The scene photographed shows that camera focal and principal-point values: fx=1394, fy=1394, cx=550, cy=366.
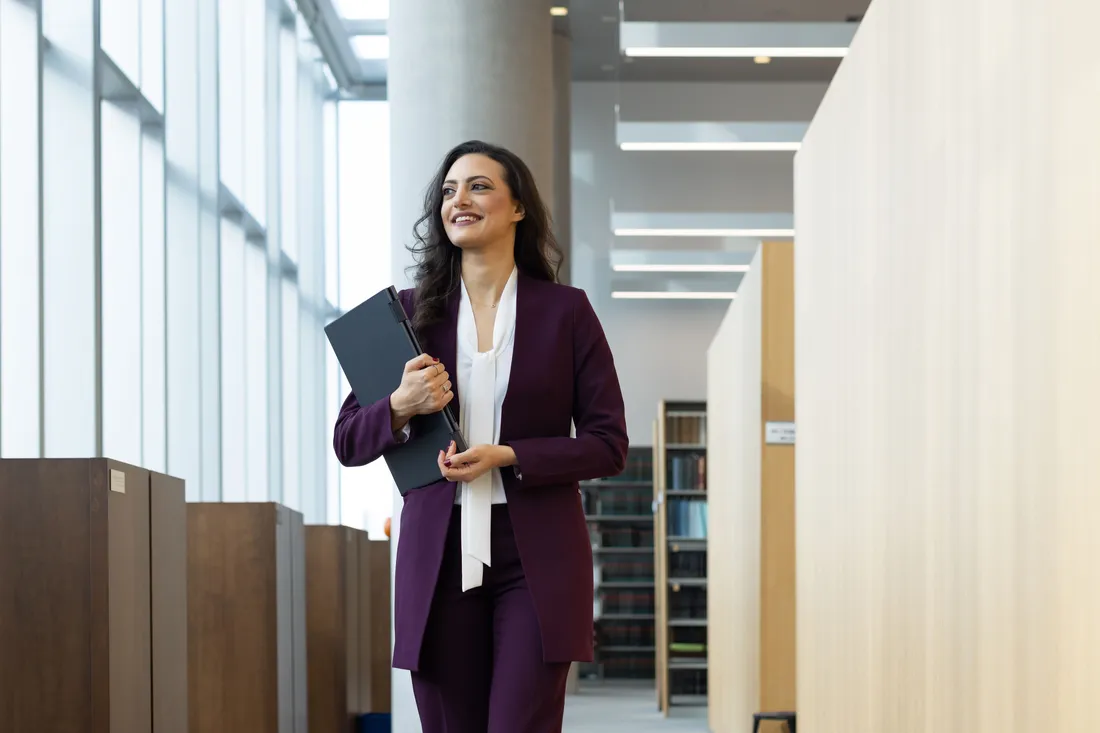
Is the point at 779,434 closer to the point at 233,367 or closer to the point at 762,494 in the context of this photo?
the point at 762,494

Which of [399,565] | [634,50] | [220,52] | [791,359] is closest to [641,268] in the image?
[220,52]

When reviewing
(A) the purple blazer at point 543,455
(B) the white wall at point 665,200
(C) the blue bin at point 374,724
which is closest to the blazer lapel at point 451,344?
(A) the purple blazer at point 543,455

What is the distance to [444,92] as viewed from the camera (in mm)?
5070

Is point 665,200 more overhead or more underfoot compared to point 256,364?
more overhead

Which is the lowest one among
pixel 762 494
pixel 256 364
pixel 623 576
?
pixel 623 576

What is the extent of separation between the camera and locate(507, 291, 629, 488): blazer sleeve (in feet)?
6.74

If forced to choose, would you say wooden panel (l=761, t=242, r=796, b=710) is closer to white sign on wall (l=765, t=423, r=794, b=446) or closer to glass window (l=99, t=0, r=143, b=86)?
white sign on wall (l=765, t=423, r=794, b=446)

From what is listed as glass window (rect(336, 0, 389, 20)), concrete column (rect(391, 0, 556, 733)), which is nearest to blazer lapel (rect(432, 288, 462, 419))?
concrete column (rect(391, 0, 556, 733))

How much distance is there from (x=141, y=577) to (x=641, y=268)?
344 inches

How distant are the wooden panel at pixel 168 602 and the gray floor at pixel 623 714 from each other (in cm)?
463

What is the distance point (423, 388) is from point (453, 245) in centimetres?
33

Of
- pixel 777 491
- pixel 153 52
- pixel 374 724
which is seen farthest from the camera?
pixel 153 52

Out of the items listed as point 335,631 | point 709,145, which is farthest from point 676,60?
point 335,631

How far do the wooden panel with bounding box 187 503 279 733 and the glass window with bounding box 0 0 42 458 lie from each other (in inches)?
39.9
